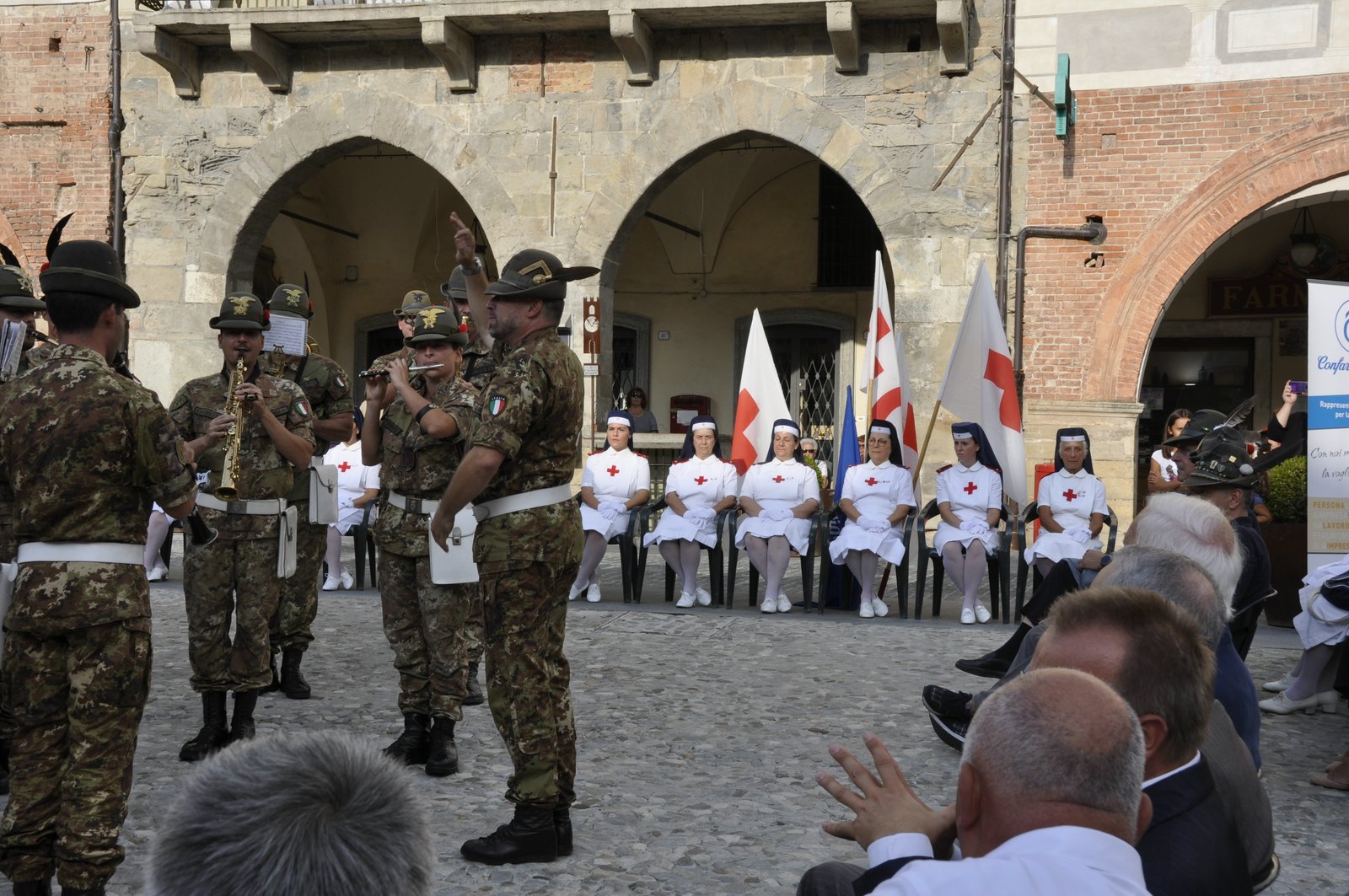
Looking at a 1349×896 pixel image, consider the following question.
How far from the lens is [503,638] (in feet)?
14.5

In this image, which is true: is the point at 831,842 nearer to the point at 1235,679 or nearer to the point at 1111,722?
the point at 1235,679

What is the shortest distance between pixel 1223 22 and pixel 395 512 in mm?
11544

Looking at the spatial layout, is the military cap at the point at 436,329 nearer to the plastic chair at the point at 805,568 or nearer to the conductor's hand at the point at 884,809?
the conductor's hand at the point at 884,809

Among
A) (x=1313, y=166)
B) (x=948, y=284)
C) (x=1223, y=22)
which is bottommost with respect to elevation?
Result: (x=948, y=284)

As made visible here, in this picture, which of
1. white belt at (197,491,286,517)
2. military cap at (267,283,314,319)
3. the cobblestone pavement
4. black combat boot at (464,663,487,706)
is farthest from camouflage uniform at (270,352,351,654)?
white belt at (197,491,286,517)

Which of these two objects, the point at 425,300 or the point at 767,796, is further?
the point at 425,300

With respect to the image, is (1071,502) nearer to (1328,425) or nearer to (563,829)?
(1328,425)

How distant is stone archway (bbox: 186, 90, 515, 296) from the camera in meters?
15.7

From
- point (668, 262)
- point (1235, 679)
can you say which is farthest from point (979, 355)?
point (668, 262)

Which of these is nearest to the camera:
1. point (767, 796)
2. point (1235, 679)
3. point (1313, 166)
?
point (1235, 679)

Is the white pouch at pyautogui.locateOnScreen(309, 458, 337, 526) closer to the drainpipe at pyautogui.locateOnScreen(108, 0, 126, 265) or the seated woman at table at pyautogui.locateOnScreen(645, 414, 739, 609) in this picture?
the seated woman at table at pyautogui.locateOnScreen(645, 414, 739, 609)

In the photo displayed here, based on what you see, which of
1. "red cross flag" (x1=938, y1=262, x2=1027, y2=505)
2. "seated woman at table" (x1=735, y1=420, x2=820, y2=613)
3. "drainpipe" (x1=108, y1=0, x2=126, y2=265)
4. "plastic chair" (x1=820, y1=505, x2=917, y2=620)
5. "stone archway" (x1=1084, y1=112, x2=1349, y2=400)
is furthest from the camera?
"drainpipe" (x1=108, y1=0, x2=126, y2=265)

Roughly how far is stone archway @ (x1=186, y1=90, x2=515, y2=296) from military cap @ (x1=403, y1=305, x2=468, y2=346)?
9.81m

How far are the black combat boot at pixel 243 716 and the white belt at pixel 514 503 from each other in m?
1.88
